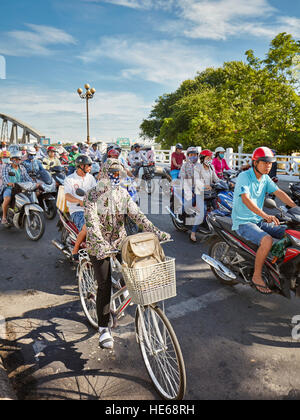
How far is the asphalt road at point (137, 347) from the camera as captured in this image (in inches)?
112

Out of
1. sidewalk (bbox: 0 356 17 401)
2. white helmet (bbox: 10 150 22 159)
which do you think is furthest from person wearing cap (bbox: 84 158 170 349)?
white helmet (bbox: 10 150 22 159)

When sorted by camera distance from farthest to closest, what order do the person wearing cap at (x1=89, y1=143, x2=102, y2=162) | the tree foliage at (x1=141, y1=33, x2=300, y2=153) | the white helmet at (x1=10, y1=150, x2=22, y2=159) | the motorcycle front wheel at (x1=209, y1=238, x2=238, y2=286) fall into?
the tree foliage at (x1=141, y1=33, x2=300, y2=153), the person wearing cap at (x1=89, y1=143, x2=102, y2=162), the white helmet at (x1=10, y1=150, x2=22, y2=159), the motorcycle front wheel at (x1=209, y1=238, x2=238, y2=286)

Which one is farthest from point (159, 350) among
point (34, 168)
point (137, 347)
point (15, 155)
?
point (34, 168)

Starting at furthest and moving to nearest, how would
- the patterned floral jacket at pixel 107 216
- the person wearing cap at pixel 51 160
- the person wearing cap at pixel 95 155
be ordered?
the person wearing cap at pixel 95 155 < the person wearing cap at pixel 51 160 < the patterned floral jacket at pixel 107 216

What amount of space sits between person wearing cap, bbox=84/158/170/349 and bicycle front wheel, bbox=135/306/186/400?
44 centimetres

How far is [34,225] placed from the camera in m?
7.51

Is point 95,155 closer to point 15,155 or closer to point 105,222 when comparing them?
point 15,155

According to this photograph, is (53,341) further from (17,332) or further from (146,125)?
(146,125)

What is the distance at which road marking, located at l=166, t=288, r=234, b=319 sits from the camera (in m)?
4.12

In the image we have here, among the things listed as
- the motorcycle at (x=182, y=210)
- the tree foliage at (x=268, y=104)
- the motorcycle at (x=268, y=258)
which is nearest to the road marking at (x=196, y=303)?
the motorcycle at (x=268, y=258)

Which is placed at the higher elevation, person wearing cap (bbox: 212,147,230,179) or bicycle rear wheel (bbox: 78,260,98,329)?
person wearing cap (bbox: 212,147,230,179)

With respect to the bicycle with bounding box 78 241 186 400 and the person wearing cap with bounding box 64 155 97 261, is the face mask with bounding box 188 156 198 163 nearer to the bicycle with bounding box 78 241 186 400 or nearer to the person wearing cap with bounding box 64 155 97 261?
the person wearing cap with bounding box 64 155 97 261

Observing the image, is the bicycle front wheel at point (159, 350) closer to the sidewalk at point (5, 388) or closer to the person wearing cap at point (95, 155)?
the sidewalk at point (5, 388)

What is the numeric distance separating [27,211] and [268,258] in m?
5.54
